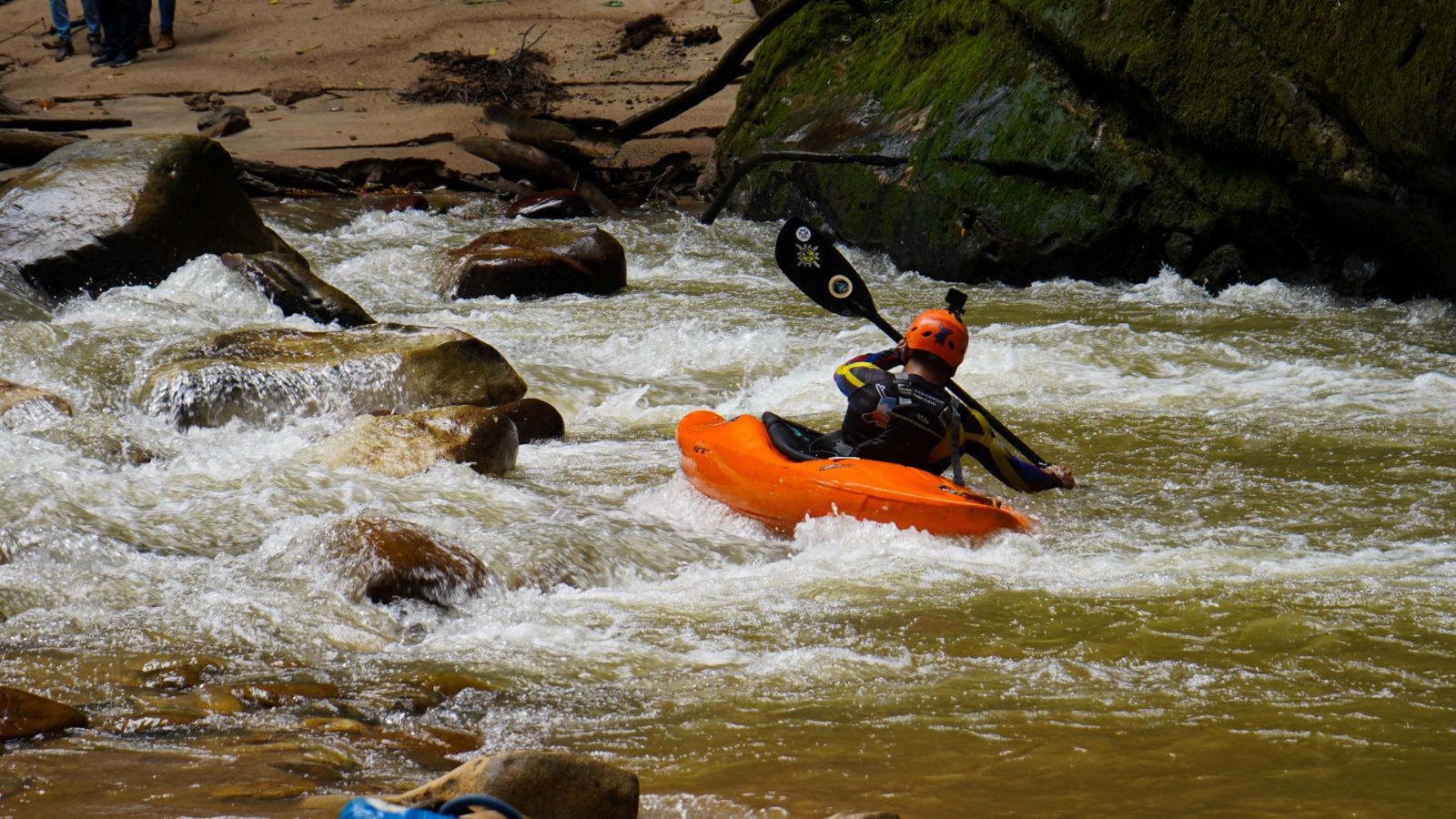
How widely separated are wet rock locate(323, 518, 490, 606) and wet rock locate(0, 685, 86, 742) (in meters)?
1.05

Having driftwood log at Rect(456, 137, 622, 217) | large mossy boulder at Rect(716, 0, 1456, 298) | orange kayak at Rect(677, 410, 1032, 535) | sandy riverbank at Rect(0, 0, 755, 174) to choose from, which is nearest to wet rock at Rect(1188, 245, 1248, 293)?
large mossy boulder at Rect(716, 0, 1456, 298)

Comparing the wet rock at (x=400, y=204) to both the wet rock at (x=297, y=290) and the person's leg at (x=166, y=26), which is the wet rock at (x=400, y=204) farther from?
the person's leg at (x=166, y=26)

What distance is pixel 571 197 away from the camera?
11852mm

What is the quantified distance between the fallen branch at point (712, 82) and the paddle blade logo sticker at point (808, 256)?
21.3ft

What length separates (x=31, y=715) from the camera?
2557 millimetres

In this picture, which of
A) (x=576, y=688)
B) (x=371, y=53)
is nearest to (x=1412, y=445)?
(x=576, y=688)

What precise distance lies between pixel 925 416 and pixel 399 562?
1.95m

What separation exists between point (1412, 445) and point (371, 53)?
13.0 m

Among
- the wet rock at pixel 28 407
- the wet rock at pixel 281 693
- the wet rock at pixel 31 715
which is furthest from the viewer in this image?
the wet rock at pixel 28 407

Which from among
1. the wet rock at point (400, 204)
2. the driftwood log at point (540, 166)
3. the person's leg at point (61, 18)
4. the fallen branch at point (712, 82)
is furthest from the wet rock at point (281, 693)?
the person's leg at point (61, 18)

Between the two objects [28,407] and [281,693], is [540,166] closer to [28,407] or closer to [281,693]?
[28,407]

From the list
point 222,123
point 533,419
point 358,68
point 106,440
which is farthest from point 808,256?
point 358,68

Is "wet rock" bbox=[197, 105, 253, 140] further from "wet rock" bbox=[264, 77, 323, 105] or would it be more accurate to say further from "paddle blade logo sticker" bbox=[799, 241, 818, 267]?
"paddle blade logo sticker" bbox=[799, 241, 818, 267]

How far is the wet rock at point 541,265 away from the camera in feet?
29.0
